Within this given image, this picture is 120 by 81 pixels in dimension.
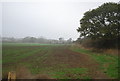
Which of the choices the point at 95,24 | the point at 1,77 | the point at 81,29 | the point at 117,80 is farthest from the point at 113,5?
the point at 1,77

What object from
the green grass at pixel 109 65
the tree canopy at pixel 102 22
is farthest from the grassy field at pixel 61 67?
the tree canopy at pixel 102 22

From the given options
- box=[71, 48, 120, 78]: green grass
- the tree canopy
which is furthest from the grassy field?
the tree canopy

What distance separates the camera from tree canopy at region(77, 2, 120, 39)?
22391mm

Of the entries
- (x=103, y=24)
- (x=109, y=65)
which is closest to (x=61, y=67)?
(x=109, y=65)

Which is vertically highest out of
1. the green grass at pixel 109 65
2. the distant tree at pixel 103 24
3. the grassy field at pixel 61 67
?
the distant tree at pixel 103 24

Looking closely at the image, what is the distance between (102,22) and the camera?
25.3 meters

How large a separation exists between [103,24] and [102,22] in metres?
0.48

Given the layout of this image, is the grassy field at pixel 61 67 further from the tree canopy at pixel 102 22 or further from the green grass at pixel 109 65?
the tree canopy at pixel 102 22

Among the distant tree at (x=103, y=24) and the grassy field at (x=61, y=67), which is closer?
the grassy field at (x=61, y=67)

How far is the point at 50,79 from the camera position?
729cm

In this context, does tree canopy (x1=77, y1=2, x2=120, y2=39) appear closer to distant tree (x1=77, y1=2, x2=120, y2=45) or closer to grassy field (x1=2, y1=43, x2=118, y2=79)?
distant tree (x1=77, y1=2, x2=120, y2=45)

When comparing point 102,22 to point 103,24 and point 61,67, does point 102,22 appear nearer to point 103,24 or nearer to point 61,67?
point 103,24

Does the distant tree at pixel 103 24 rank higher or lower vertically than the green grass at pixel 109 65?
higher

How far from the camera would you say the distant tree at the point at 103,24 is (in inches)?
882
